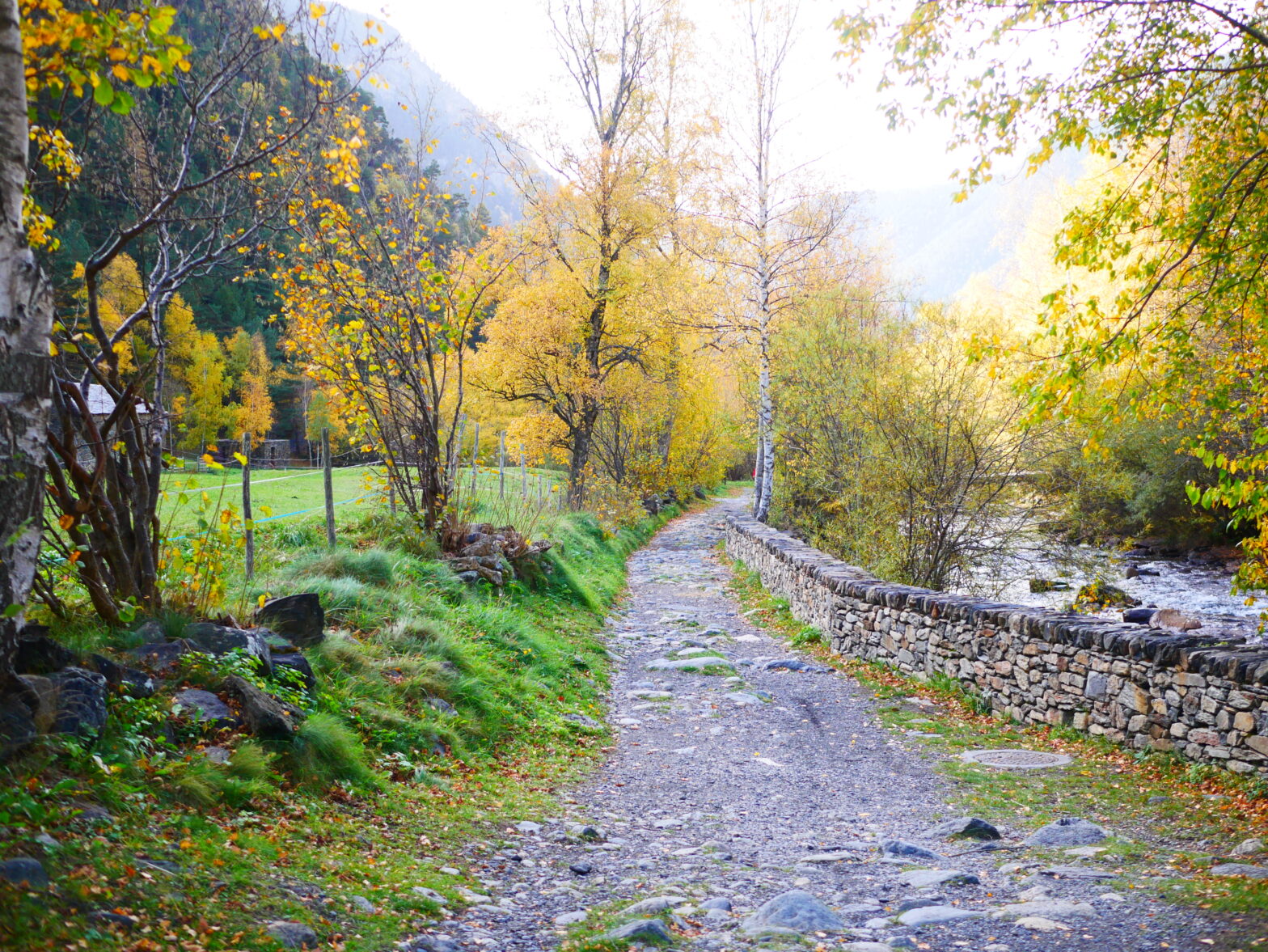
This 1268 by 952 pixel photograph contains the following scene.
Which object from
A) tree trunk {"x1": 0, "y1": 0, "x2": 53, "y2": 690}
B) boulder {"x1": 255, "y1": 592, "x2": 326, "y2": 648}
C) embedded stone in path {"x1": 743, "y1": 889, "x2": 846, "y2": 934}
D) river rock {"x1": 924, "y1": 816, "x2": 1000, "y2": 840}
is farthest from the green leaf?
river rock {"x1": 924, "y1": 816, "x2": 1000, "y2": 840}

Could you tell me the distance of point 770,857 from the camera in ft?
15.3

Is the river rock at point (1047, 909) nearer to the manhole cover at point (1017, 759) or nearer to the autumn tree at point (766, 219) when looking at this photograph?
the manhole cover at point (1017, 759)

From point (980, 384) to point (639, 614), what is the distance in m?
5.98

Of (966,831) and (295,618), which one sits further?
(295,618)

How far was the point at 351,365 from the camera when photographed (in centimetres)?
979

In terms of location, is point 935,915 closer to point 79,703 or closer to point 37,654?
point 79,703

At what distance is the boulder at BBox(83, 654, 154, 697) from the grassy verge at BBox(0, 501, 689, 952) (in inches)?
2.9

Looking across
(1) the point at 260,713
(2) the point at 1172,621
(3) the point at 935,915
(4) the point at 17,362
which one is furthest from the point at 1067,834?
(2) the point at 1172,621

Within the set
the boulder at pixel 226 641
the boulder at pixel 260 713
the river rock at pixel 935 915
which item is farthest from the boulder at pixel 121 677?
the river rock at pixel 935 915

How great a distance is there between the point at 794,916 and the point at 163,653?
3.56 m

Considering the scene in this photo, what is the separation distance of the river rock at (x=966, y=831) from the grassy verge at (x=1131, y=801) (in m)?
0.33

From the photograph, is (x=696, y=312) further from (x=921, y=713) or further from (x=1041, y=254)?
A: (x=1041, y=254)

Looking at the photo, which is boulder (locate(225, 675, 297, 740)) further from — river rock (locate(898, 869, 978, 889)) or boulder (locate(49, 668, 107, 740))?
river rock (locate(898, 869, 978, 889))

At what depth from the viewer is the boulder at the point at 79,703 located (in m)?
3.48
